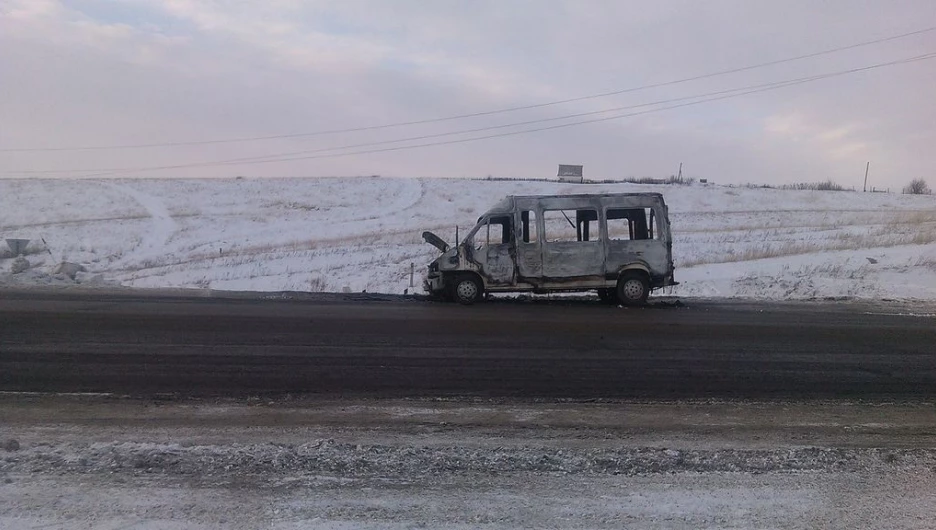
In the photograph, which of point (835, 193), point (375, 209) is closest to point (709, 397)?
point (375, 209)

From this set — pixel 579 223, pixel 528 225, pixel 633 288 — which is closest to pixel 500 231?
pixel 528 225

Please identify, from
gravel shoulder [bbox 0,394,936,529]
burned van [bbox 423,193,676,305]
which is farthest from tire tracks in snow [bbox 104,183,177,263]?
gravel shoulder [bbox 0,394,936,529]

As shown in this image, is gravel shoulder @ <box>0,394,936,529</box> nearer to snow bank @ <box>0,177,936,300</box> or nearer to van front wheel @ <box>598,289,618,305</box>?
van front wheel @ <box>598,289,618,305</box>

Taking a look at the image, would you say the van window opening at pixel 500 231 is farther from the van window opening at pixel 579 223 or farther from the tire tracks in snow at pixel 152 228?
the tire tracks in snow at pixel 152 228

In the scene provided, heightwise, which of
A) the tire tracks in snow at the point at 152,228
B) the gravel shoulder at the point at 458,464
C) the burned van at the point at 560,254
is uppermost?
the tire tracks in snow at the point at 152,228

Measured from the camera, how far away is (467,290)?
15523 millimetres

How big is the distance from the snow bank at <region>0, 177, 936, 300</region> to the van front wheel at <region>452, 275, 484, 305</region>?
4777 mm

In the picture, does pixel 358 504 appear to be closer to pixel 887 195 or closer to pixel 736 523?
pixel 736 523

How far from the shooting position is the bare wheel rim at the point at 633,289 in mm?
15385

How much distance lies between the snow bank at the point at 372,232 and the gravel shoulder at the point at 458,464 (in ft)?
41.4

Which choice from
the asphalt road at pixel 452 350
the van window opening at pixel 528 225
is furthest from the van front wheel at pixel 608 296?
the van window opening at pixel 528 225

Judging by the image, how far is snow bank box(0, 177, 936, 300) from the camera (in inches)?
839

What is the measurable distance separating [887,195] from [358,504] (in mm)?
59112

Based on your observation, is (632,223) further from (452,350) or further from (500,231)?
(452,350)
